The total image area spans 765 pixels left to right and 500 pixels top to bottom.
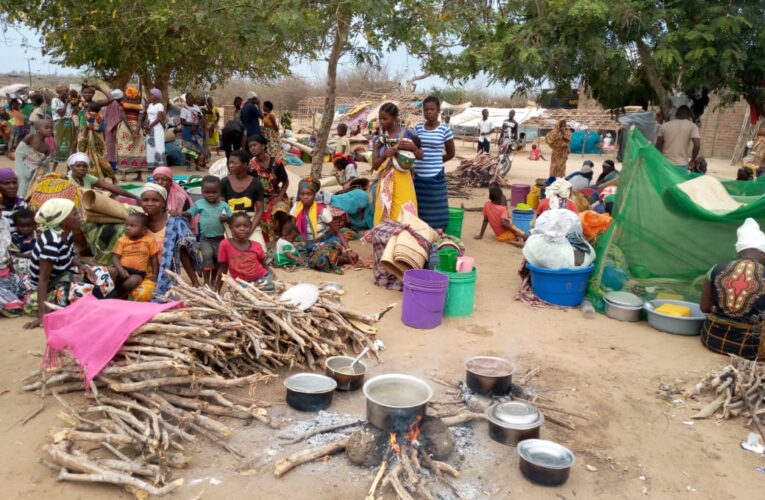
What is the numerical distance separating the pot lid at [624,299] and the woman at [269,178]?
3.78 meters

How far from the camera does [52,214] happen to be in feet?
14.6

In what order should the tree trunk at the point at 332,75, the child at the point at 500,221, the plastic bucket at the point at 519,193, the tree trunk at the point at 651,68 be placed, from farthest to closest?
the plastic bucket at the point at 519,193, the tree trunk at the point at 651,68, the child at the point at 500,221, the tree trunk at the point at 332,75

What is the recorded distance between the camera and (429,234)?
5.91 metres

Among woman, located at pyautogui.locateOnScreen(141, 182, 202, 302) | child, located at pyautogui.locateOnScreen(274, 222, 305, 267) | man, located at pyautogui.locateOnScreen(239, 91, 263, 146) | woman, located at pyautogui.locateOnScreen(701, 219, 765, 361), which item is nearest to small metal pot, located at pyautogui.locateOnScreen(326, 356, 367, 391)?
woman, located at pyautogui.locateOnScreen(141, 182, 202, 302)

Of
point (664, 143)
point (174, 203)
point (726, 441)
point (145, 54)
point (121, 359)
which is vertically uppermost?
point (145, 54)

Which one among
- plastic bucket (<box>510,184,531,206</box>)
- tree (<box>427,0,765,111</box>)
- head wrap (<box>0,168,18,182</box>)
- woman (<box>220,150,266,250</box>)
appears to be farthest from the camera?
plastic bucket (<box>510,184,531,206</box>)

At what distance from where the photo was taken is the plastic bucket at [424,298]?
16.3 ft

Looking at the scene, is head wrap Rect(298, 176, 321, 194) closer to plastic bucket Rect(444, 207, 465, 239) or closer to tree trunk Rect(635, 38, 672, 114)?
plastic bucket Rect(444, 207, 465, 239)

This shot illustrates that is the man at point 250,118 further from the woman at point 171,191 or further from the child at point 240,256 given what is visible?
the child at point 240,256

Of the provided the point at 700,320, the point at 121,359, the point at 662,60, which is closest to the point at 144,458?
the point at 121,359

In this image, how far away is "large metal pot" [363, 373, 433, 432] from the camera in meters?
3.00

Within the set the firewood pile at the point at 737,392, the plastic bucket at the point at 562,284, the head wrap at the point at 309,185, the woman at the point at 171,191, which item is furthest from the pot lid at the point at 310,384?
the head wrap at the point at 309,185

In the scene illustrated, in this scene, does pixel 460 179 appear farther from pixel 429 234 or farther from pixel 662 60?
pixel 429 234

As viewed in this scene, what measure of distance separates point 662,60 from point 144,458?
8185 mm
